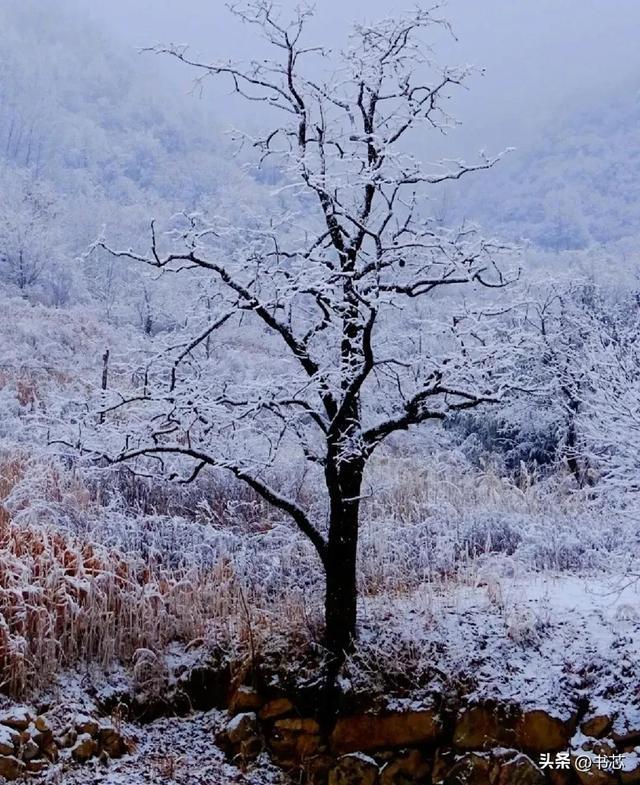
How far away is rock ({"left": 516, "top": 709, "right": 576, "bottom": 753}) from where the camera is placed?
424 centimetres

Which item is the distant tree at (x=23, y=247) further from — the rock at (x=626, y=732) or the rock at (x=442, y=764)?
the rock at (x=626, y=732)

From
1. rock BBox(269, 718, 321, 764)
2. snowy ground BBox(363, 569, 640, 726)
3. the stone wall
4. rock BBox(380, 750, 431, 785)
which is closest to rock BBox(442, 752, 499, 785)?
the stone wall

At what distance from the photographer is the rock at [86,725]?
4.42 meters

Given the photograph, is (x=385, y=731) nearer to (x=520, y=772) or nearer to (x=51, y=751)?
(x=520, y=772)

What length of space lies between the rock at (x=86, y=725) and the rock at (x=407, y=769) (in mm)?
1794

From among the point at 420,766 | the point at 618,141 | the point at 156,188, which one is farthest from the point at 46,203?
the point at 618,141

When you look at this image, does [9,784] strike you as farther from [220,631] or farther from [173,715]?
[220,631]

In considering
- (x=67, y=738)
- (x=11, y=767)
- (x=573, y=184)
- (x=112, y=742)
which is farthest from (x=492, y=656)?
(x=573, y=184)

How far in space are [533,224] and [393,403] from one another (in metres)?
50.3

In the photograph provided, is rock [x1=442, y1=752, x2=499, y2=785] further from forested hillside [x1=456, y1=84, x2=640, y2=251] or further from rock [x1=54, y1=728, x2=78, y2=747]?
forested hillside [x1=456, y1=84, x2=640, y2=251]

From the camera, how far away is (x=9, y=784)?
13.3 feet

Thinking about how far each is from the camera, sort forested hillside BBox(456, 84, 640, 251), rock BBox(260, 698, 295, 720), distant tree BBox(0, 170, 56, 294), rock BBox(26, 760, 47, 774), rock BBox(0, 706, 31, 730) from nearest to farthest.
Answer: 1. rock BBox(26, 760, 47, 774)
2. rock BBox(0, 706, 31, 730)
3. rock BBox(260, 698, 295, 720)
4. distant tree BBox(0, 170, 56, 294)
5. forested hillside BBox(456, 84, 640, 251)

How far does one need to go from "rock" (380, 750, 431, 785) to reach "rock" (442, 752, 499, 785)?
0.15 metres

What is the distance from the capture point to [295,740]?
4.57 metres
